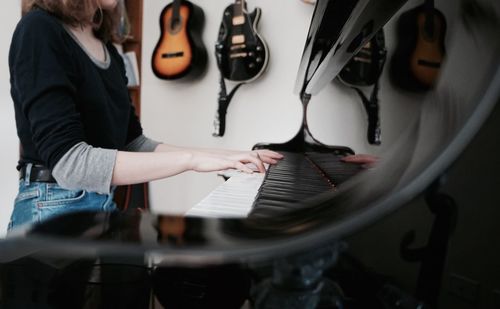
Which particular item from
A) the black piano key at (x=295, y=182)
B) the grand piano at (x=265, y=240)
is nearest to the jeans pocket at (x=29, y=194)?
the black piano key at (x=295, y=182)

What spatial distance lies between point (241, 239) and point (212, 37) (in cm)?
194

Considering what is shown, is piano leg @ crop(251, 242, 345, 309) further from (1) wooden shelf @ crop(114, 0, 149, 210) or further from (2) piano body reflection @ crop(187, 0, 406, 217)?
(1) wooden shelf @ crop(114, 0, 149, 210)

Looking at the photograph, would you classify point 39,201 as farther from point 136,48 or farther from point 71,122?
point 136,48

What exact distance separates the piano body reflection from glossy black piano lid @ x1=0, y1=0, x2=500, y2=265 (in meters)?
0.13

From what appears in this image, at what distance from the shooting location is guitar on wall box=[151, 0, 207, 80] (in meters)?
1.87

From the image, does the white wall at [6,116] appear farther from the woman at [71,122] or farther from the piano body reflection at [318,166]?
the piano body reflection at [318,166]

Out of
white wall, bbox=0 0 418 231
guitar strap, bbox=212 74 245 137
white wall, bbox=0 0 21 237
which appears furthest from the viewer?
guitar strap, bbox=212 74 245 137

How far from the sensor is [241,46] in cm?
166

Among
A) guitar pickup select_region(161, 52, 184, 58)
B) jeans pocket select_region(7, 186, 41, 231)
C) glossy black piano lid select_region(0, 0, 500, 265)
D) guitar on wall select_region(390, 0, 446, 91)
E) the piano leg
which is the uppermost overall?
guitar pickup select_region(161, 52, 184, 58)

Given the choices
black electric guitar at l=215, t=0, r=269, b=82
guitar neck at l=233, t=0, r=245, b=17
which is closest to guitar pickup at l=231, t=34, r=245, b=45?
black electric guitar at l=215, t=0, r=269, b=82

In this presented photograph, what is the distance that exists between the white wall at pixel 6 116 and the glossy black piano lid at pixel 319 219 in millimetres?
1684

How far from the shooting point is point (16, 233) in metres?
0.18

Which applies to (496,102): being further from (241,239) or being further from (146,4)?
(146,4)

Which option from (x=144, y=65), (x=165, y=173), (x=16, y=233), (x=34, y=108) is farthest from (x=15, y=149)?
(x=16, y=233)
